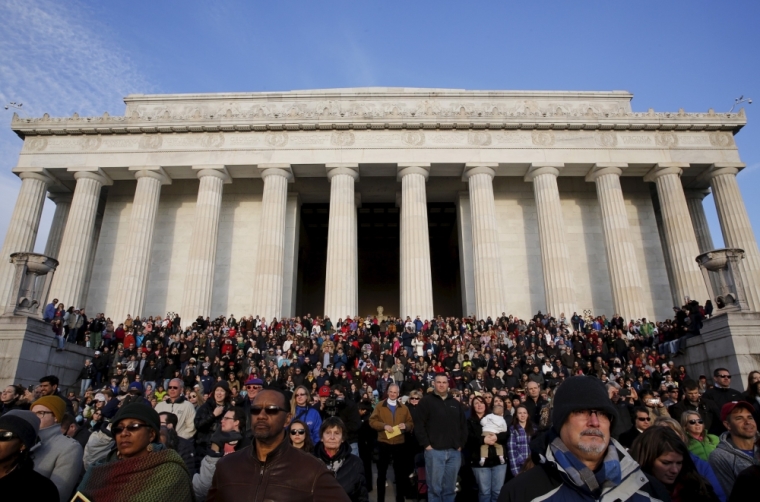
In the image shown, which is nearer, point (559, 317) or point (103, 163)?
point (559, 317)

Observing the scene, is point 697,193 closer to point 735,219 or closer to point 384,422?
point 735,219

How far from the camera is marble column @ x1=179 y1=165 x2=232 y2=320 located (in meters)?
28.2

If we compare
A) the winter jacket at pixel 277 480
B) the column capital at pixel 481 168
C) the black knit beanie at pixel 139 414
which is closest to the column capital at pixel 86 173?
the column capital at pixel 481 168

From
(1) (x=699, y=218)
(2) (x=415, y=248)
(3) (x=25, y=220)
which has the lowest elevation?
(2) (x=415, y=248)

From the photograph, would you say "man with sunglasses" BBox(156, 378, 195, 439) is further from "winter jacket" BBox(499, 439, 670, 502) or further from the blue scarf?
the blue scarf

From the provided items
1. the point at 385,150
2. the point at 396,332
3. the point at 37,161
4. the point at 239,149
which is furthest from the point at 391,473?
the point at 37,161

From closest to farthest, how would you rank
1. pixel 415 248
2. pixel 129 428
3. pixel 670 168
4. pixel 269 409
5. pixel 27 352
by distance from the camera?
pixel 269 409 → pixel 129 428 → pixel 27 352 → pixel 415 248 → pixel 670 168

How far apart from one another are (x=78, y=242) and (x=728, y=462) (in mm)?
32200

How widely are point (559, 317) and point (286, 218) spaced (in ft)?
58.8

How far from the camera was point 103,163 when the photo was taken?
101 feet

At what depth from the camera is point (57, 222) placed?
33250mm

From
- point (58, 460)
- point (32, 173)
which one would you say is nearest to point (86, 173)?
point (32, 173)

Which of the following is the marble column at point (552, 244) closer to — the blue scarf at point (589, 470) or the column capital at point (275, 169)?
the column capital at point (275, 169)

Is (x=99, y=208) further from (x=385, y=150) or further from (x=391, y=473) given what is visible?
(x=391, y=473)
